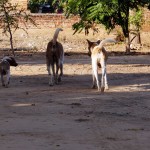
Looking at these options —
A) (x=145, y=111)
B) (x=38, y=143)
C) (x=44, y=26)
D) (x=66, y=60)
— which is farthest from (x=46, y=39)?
(x=38, y=143)

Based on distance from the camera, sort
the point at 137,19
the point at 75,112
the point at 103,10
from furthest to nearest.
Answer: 1. the point at 137,19
2. the point at 103,10
3. the point at 75,112

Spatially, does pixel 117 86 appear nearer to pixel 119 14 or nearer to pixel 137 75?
pixel 137 75

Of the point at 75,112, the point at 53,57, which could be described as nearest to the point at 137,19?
the point at 53,57

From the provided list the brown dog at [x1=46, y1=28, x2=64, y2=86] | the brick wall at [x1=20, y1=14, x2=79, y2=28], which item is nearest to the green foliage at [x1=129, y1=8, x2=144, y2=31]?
the brick wall at [x1=20, y1=14, x2=79, y2=28]

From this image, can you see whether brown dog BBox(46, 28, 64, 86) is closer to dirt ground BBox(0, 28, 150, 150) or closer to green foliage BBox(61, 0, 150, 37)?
dirt ground BBox(0, 28, 150, 150)

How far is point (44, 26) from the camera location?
4616cm

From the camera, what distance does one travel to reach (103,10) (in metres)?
30.7


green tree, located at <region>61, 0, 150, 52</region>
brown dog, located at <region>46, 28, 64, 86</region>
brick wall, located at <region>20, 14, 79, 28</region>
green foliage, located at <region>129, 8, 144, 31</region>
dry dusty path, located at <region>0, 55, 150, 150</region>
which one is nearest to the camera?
dry dusty path, located at <region>0, 55, 150, 150</region>

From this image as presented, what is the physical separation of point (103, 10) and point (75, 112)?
16.8m

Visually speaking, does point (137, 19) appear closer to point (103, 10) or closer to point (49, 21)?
point (103, 10)

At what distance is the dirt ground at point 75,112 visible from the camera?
36.0 feet

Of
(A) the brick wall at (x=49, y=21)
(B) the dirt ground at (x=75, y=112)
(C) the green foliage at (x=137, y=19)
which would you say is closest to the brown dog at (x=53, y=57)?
(B) the dirt ground at (x=75, y=112)

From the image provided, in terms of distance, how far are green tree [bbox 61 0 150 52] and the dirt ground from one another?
7086 millimetres

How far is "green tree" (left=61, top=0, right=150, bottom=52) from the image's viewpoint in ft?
101
